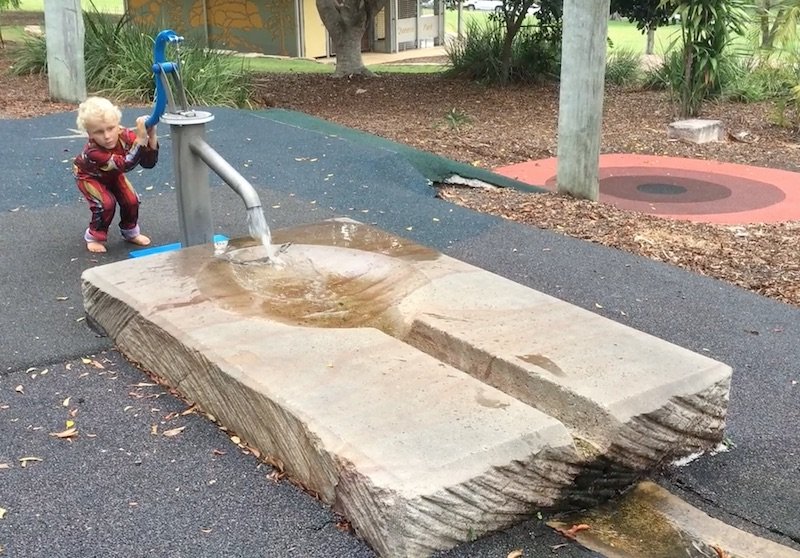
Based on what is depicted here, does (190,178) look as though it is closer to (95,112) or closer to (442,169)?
(95,112)

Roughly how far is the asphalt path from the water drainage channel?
3.5 inches

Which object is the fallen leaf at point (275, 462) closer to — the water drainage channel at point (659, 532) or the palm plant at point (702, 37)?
the water drainage channel at point (659, 532)

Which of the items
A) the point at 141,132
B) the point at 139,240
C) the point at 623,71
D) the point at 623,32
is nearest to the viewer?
the point at 141,132

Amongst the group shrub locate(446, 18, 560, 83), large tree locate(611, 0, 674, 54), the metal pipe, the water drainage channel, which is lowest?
the water drainage channel

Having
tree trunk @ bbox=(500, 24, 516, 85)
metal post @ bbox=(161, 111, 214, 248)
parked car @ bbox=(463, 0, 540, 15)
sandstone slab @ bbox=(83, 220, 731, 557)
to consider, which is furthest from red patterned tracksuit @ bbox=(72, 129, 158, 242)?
parked car @ bbox=(463, 0, 540, 15)

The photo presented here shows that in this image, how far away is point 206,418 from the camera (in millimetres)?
3006

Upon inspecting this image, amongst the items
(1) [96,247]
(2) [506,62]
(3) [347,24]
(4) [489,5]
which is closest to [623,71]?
(2) [506,62]

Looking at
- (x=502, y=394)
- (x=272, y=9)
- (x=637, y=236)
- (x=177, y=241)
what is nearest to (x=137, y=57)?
(x=177, y=241)

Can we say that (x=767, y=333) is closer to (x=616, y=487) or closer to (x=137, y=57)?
(x=616, y=487)

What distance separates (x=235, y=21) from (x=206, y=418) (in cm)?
2027

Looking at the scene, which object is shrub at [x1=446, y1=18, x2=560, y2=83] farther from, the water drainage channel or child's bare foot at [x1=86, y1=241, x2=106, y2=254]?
the water drainage channel

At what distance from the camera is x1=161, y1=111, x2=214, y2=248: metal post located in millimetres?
4082

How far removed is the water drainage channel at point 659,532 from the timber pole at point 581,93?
13.9 feet

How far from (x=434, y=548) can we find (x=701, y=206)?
568 centimetres
